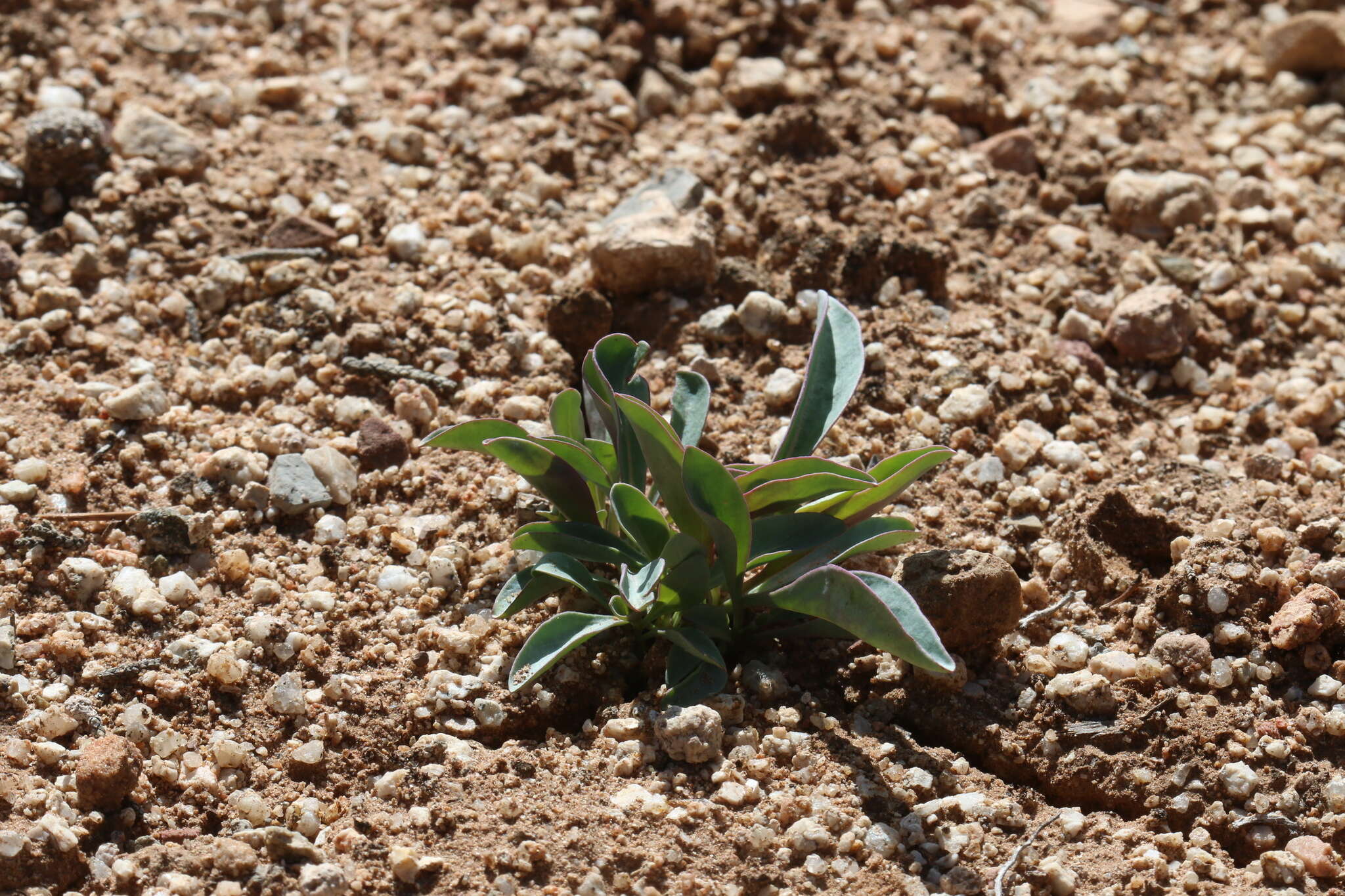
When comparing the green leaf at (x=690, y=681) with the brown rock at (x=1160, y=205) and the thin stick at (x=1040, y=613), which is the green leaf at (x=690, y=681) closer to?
the thin stick at (x=1040, y=613)

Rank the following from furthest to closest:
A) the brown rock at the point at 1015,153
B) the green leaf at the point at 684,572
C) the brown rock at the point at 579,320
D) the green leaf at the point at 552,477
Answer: the brown rock at the point at 1015,153, the brown rock at the point at 579,320, the green leaf at the point at 552,477, the green leaf at the point at 684,572

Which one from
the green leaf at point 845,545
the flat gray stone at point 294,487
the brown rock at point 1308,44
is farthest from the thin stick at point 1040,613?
the brown rock at point 1308,44

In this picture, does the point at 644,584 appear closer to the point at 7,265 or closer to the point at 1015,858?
the point at 1015,858

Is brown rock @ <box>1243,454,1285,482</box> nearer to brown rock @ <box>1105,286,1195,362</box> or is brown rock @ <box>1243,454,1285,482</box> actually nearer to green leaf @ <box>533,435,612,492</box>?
brown rock @ <box>1105,286,1195,362</box>

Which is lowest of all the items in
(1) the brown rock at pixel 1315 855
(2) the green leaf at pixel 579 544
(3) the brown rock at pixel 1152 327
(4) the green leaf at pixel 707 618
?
(1) the brown rock at pixel 1315 855

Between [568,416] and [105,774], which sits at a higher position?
[568,416]

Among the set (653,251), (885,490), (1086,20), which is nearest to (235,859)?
(885,490)

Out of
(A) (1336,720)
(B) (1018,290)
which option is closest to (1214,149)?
(B) (1018,290)
